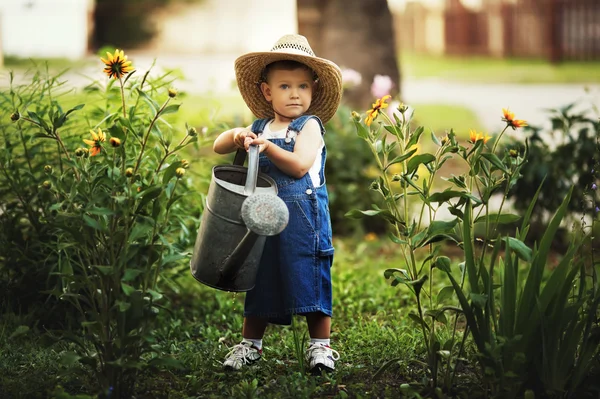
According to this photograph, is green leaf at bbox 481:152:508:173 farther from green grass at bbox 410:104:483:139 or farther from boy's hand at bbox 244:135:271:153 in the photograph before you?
green grass at bbox 410:104:483:139

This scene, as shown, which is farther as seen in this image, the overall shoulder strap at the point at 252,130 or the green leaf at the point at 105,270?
the overall shoulder strap at the point at 252,130

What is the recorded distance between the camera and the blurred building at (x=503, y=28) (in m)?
21.1

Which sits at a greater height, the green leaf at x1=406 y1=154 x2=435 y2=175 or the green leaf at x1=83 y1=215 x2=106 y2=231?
the green leaf at x1=406 y1=154 x2=435 y2=175

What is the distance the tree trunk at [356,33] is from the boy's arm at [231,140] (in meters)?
4.57

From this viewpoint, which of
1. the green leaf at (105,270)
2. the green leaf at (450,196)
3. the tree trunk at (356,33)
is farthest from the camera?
the tree trunk at (356,33)

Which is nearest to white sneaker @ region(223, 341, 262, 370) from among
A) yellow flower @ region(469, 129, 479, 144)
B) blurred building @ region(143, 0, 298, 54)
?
yellow flower @ region(469, 129, 479, 144)

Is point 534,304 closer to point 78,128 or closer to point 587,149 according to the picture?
point 78,128

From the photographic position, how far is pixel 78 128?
4.10 m

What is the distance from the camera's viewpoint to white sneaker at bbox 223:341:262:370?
3.27 metres

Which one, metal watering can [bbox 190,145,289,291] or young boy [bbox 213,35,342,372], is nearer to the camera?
metal watering can [bbox 190,145,289,291]

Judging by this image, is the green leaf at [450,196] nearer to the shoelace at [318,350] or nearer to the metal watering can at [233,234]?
the metal watering can at [233,234]

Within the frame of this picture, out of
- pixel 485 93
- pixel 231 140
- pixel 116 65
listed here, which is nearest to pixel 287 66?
pixel 231 140

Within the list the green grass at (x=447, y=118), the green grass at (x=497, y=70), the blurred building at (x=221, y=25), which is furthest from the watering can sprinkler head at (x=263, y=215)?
the blurred building at (x=221, y=25)

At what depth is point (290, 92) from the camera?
10.8ft
